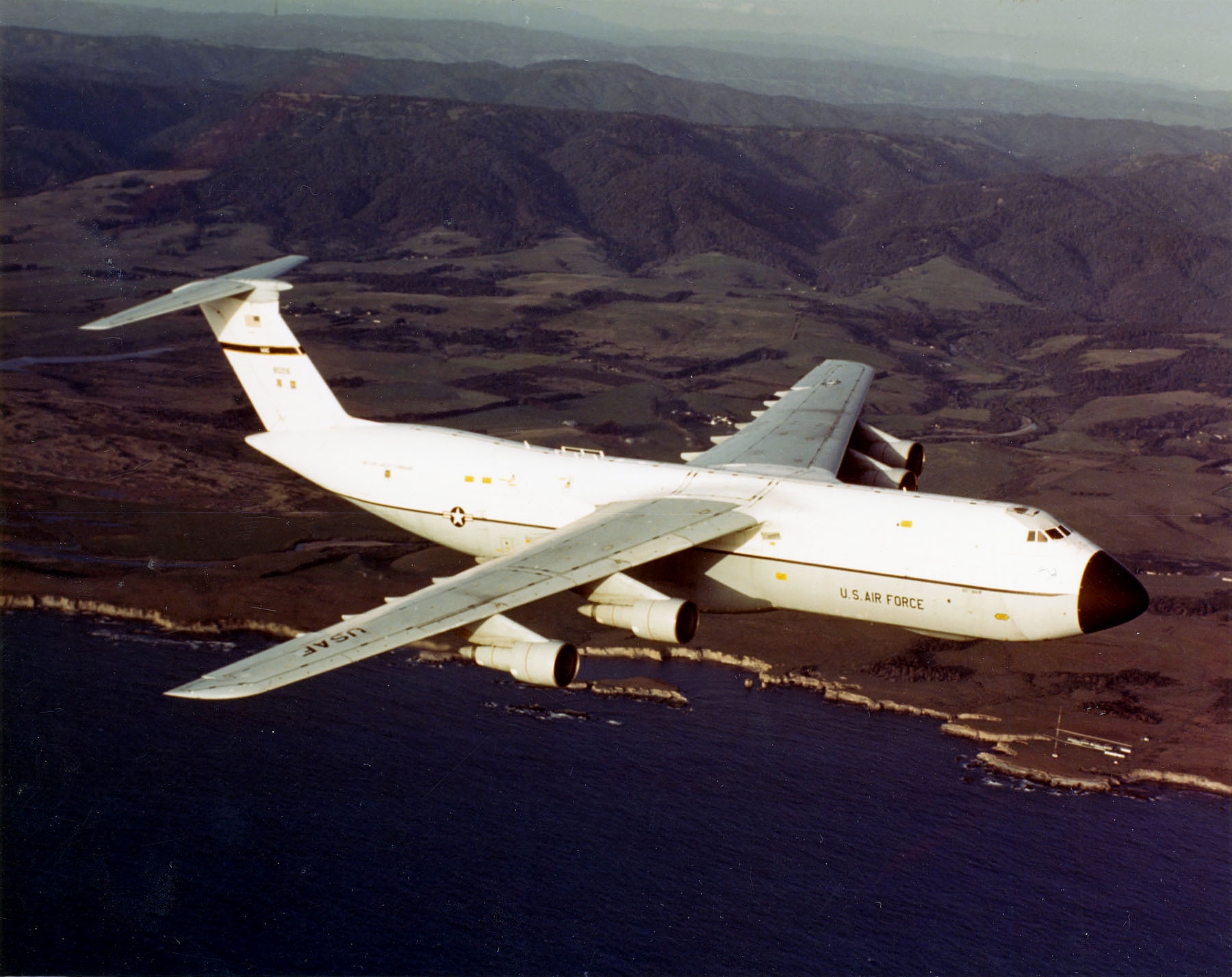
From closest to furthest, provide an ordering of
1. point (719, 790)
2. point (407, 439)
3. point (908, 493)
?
point (908, 493) < point (407, 439) < point (719, 790)

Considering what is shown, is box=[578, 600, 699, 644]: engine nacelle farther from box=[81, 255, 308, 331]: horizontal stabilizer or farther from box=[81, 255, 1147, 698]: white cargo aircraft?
box=[81, 255, 308, 331]: horizontal stabilizer

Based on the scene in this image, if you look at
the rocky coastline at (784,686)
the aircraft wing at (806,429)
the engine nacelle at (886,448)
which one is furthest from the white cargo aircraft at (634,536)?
the rocky coastline at (784,686)

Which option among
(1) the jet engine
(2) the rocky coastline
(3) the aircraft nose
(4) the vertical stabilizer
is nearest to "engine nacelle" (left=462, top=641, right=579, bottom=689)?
(1) the jet engine

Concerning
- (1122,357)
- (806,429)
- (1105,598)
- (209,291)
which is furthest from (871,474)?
(1122,357)

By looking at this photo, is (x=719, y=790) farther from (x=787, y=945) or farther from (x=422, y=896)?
(x=422, y=896)

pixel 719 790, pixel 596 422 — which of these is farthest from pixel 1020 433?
pixel 719 790

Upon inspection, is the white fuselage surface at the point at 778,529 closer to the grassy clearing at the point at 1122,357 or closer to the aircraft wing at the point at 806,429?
the aircraft wing at the point at 806,429
